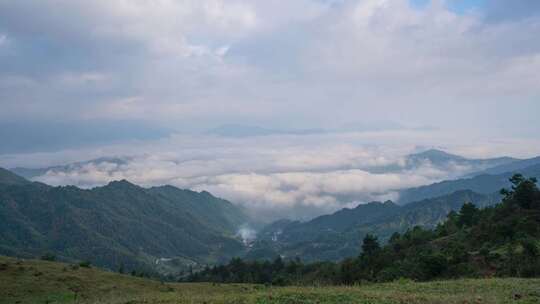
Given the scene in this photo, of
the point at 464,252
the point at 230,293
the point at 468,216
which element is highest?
the point at 468,216

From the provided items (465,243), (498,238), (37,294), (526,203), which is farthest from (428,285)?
(526,203)

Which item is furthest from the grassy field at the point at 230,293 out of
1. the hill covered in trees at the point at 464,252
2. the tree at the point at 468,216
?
the tree at the point at 468,216

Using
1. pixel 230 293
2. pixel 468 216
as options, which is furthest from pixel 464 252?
pixel 468 216

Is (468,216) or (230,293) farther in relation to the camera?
(468,216)

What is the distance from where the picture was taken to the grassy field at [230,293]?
73.9 ft

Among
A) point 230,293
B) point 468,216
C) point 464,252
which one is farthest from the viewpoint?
point 468,216

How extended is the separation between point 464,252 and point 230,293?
3560cm

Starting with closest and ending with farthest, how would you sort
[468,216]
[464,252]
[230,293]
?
[230,293] → [464,252] → [468,216]

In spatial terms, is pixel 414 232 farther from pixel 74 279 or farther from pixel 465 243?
pixel 74 279

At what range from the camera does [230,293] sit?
29.9 m

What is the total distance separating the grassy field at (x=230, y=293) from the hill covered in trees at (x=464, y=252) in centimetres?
1361

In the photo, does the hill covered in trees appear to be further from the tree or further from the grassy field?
the grassy field

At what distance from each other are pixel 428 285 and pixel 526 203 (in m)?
61.0

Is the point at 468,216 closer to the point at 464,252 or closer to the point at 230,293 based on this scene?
the point at 464,252
